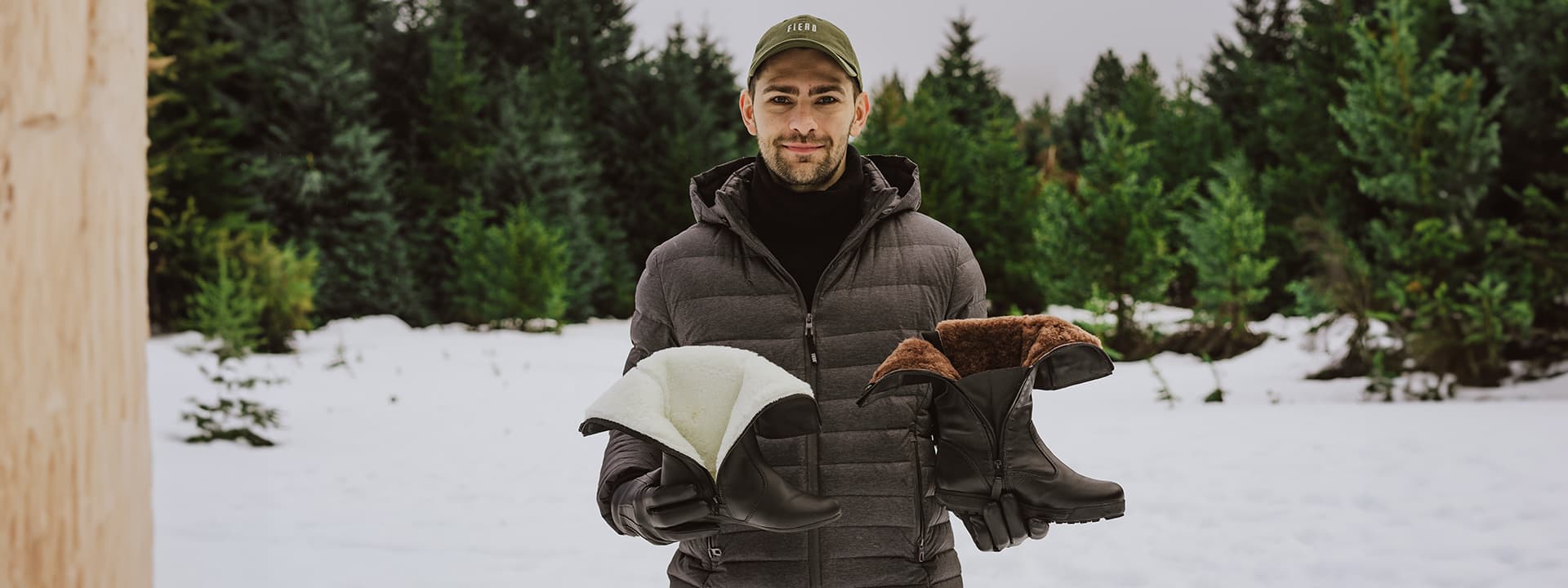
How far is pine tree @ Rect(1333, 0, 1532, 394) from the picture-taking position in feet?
32.0

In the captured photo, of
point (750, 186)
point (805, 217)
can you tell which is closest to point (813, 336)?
point (805, 217)

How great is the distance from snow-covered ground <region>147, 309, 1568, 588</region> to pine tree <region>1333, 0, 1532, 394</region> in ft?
2.43

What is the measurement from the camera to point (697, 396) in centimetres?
172

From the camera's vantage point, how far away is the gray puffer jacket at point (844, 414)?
6.36ft

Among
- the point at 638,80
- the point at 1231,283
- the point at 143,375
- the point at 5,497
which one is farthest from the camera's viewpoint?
the point at 638,80

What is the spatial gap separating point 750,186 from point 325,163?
63.6ft

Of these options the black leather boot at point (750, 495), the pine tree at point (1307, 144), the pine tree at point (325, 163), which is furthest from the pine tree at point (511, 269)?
the black leather boot at point (750, 495)

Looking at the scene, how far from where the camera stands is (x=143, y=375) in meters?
1.21

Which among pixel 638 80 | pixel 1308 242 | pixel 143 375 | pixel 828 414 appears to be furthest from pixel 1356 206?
pixel 638 80

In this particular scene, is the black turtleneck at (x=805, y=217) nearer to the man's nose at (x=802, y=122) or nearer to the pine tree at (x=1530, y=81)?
the man's nose at (x=802, y=122)

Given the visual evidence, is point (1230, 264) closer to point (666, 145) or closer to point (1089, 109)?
point (666, 145)

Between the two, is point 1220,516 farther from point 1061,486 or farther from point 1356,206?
point 1356,206

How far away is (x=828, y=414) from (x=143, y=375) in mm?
1146

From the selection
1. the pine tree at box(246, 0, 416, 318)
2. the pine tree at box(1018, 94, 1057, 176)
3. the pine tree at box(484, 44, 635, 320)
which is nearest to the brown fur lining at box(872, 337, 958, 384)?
the pine tree at box(484, 44, 635, 320)
